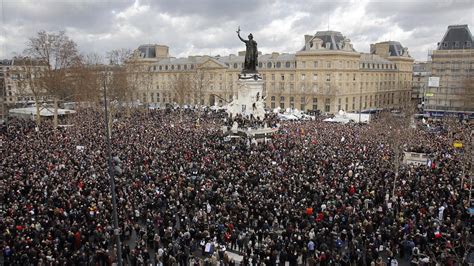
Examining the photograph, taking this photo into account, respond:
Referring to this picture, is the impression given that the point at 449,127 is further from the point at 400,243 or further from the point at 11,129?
the point at 11,129

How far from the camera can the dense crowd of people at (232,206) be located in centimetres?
1538

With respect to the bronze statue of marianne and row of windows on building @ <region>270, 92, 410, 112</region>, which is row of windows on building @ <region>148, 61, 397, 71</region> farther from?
the bronze statue of marianne

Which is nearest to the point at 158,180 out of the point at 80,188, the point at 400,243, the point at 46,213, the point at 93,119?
the point at 80,188

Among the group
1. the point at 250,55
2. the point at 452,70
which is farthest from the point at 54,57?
the point at 452,70

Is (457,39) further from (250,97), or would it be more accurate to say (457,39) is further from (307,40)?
(250,97)

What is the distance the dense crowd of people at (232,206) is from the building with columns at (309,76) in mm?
37379

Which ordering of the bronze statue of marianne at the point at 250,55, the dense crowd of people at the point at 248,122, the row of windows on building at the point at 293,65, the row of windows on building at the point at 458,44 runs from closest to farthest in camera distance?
the dense crowd of people at the point at 248,122
the bronze statue of marianne at the point at 250,55
the row of windows on building at the point at 458,44
the row of windows on building at the point at 293,65

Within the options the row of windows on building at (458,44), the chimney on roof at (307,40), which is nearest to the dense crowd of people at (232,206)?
the row of windows on building at (458,44)

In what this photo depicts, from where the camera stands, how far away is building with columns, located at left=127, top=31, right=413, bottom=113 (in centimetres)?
7437

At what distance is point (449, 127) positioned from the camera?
145 feet

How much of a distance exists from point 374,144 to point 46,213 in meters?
25.9

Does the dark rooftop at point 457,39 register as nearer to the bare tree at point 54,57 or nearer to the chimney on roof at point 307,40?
the chimney on roof at point 307,40

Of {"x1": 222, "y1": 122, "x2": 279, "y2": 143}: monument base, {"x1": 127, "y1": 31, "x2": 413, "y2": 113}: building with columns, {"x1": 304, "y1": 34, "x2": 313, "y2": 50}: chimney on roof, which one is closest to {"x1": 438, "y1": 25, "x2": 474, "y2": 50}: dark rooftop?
{"x1": 127, "y1": 31, "x2": 413, "y2": 113}: building with columns

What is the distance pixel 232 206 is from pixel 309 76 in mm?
60253
